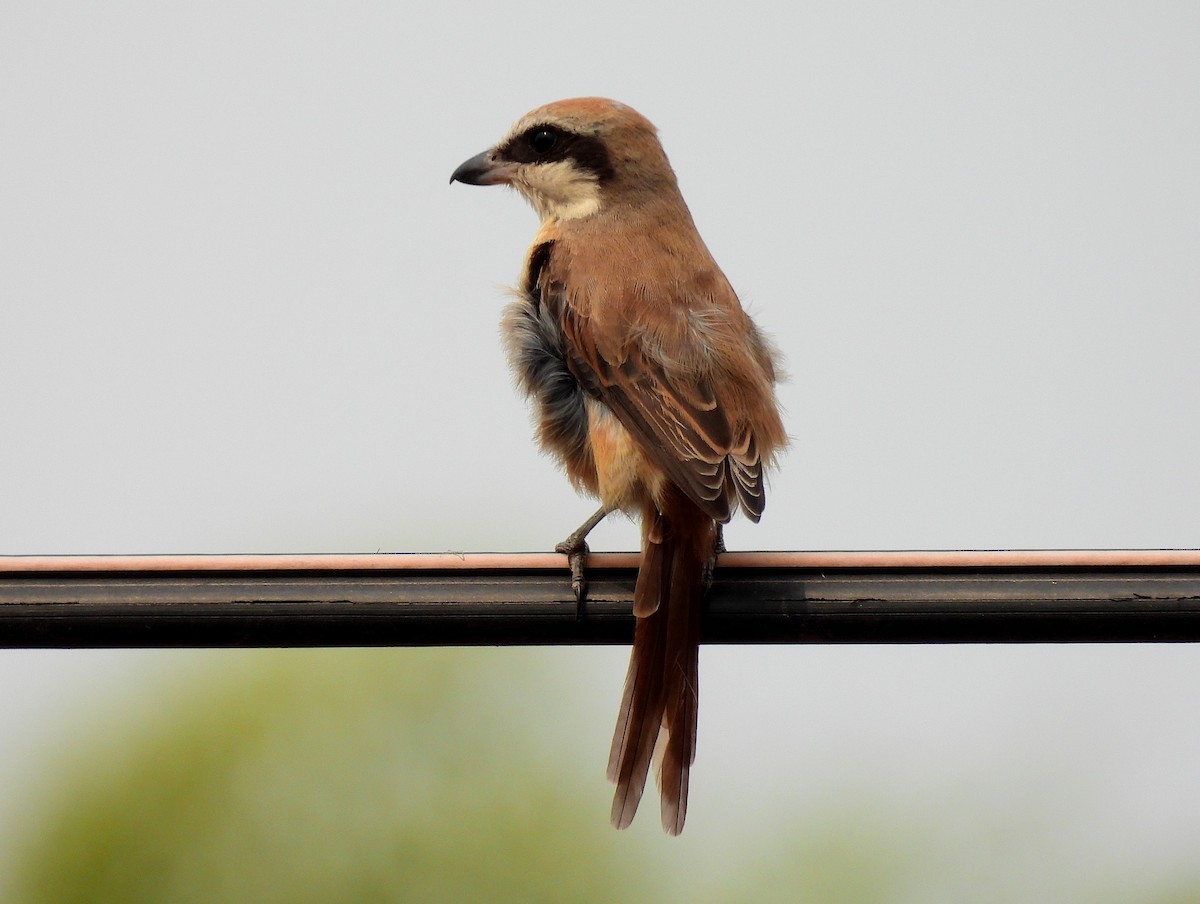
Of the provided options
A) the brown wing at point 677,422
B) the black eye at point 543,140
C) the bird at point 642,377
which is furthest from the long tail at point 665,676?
the black eye at point 543,140

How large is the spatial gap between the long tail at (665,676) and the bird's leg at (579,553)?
182 mm

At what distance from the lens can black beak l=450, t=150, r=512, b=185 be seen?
4.54m

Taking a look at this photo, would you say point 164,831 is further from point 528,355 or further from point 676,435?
point 676,435

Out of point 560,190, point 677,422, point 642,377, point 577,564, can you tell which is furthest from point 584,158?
point 577,564

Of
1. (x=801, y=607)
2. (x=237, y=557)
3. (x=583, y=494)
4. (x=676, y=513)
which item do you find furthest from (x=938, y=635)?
(x=583, y=494)

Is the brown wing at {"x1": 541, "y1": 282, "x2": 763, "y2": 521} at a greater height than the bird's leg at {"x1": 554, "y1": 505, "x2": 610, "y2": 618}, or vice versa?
the brown wing at {"x1": 541, "y1": 282, "x2": 763, "y2": 521}

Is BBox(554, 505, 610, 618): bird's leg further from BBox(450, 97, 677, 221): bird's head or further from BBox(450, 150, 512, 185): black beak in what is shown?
BBox(450, 150, 512, 185): black beak

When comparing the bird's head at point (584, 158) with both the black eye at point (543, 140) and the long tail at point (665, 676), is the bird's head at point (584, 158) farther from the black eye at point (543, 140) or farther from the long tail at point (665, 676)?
the long tail at point (665, 676)

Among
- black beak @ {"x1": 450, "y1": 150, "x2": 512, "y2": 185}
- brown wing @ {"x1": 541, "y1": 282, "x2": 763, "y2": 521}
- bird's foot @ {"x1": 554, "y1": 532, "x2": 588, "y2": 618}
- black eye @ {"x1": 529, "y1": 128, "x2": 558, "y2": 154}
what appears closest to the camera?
bird's foot @ {"x1": 554, "y1": 532, "x2": 588, "y2": 618}

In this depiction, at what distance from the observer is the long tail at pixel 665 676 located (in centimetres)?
295

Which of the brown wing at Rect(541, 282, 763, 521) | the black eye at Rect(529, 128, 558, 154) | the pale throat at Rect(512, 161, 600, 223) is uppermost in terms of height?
the black eye at Rect(529, 128, 558, 154)

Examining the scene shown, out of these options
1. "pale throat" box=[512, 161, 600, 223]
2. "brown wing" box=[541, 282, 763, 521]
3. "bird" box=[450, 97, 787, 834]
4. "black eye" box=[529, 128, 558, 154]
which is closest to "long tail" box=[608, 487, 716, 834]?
"bird" box=[450, 97, 787, 834]

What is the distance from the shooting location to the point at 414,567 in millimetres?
2375

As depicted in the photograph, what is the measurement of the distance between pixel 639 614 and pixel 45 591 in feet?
4.22
